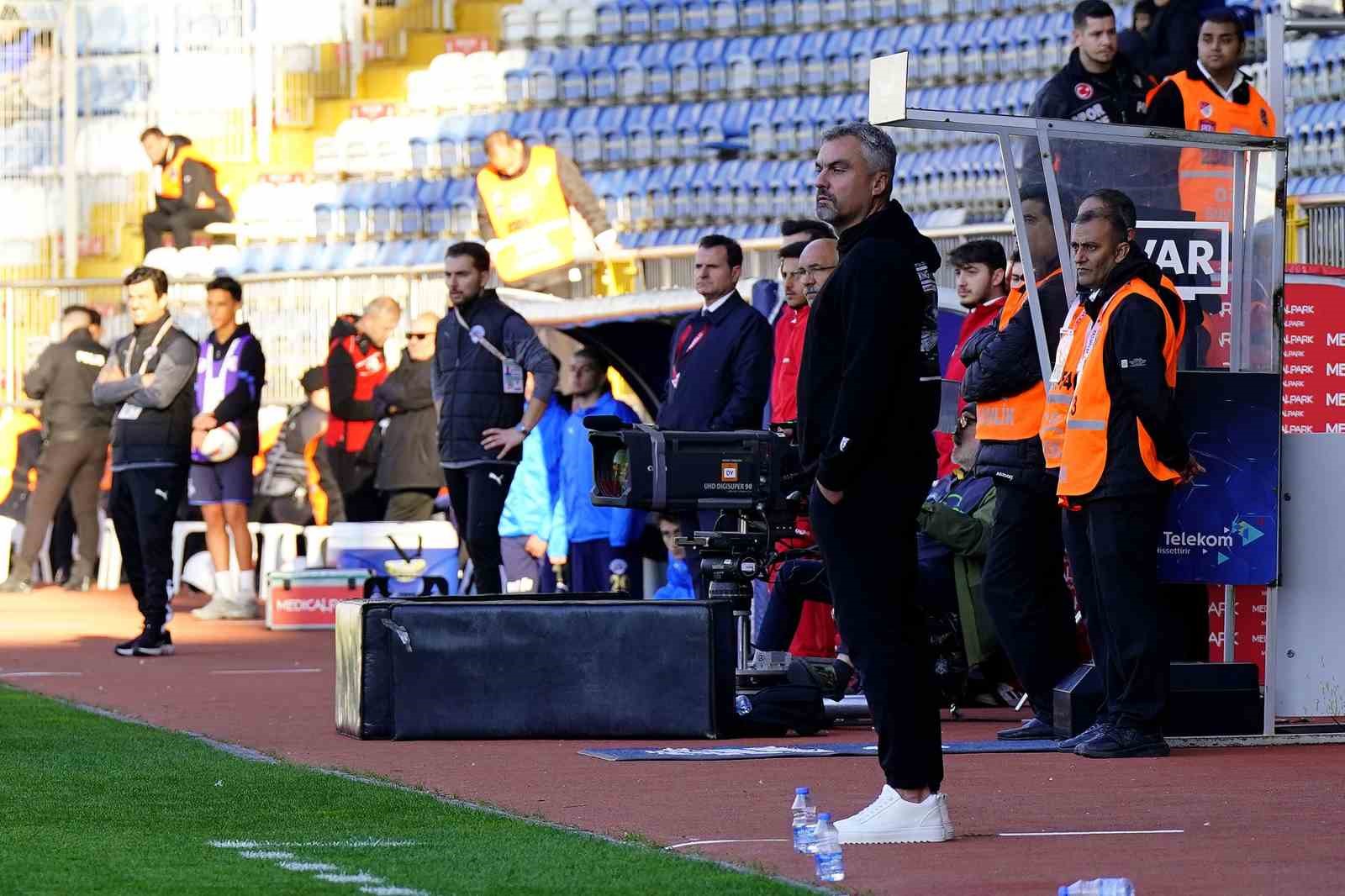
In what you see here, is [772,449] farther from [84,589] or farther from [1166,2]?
[84,589]

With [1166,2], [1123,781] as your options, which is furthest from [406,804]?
[1166,2]

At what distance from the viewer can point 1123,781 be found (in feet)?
25.5

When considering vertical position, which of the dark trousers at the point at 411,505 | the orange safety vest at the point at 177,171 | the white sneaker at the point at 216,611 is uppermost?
the orange safety vest at the point at 177,171

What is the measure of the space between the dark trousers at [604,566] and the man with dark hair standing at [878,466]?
7280 millimetres

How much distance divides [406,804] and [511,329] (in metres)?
5.38

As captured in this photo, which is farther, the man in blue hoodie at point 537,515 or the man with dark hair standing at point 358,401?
the man with dark hair standing at point 358,401

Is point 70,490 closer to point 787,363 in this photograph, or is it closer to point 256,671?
point 256,671

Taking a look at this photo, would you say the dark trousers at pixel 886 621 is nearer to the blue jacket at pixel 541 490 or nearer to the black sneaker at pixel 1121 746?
the black sneaker at pixel 1121 746

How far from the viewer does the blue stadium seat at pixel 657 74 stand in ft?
81.6

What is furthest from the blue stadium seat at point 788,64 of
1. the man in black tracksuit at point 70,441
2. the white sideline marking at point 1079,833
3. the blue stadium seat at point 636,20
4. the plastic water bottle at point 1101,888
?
the plastic water bottle at point 1101,888

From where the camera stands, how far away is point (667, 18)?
25.4 metres

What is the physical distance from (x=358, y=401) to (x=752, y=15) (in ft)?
26.4

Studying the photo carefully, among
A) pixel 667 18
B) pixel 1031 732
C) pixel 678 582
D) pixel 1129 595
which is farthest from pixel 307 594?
pixel 667 18

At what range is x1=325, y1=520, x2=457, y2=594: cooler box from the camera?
1609 centimetres
